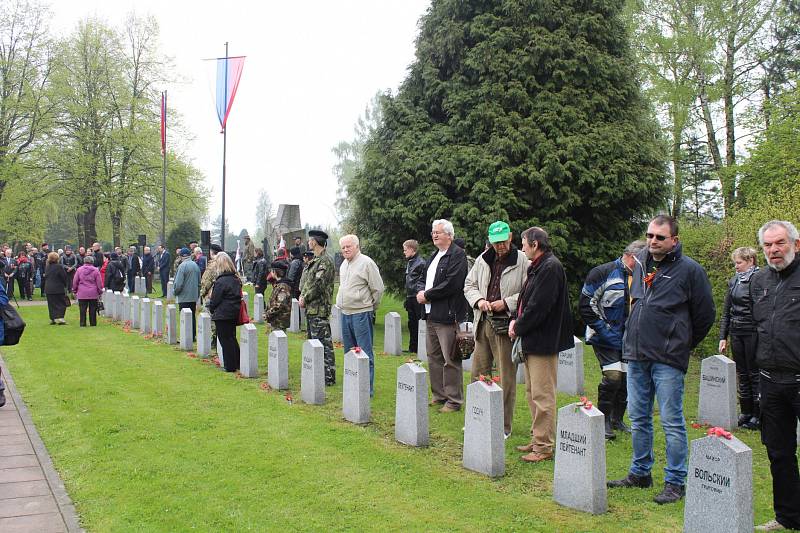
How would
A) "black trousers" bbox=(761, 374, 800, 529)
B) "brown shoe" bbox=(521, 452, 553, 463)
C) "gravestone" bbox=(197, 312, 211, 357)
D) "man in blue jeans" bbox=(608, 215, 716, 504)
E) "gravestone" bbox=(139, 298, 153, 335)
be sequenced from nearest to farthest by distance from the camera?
"black trousers" bbox=(761, 374, 800, 529) < "man in blue jeans" bbox=(608, 215, 716, 504) < "brown shoe" bbox=(521, 452, 553, 463) < "gravestone" bbox=(197, 312, 211, 357) < "gravestone" bbox=(139, 298, 153, 335)

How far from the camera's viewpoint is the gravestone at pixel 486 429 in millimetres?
6961

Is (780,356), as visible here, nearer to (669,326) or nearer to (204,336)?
(669,326)

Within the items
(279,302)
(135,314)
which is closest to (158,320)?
(135,314)

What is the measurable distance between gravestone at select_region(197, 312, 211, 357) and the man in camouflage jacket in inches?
168

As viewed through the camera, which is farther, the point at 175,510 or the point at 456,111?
the point at 456,111

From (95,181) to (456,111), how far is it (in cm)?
2858

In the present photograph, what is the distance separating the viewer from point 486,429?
23.0ft

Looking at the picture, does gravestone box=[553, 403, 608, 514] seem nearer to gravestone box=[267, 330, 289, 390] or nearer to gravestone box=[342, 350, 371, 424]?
gravestone box=[342, 350, 371, 424]

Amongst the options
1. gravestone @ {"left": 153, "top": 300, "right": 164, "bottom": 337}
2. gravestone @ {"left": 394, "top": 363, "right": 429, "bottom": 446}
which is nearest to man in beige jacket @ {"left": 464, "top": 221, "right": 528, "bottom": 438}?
gravestone @ {"left": 394, "top": 363, "right": 429, "bottom": 446}

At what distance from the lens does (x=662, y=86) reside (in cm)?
3188

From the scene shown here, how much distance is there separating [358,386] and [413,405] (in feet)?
4.34

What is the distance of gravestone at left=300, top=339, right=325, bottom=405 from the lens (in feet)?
Answer: 34.0

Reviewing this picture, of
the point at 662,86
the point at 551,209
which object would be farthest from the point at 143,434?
the point at 662,86

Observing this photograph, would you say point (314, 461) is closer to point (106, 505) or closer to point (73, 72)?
point (106, 505)
